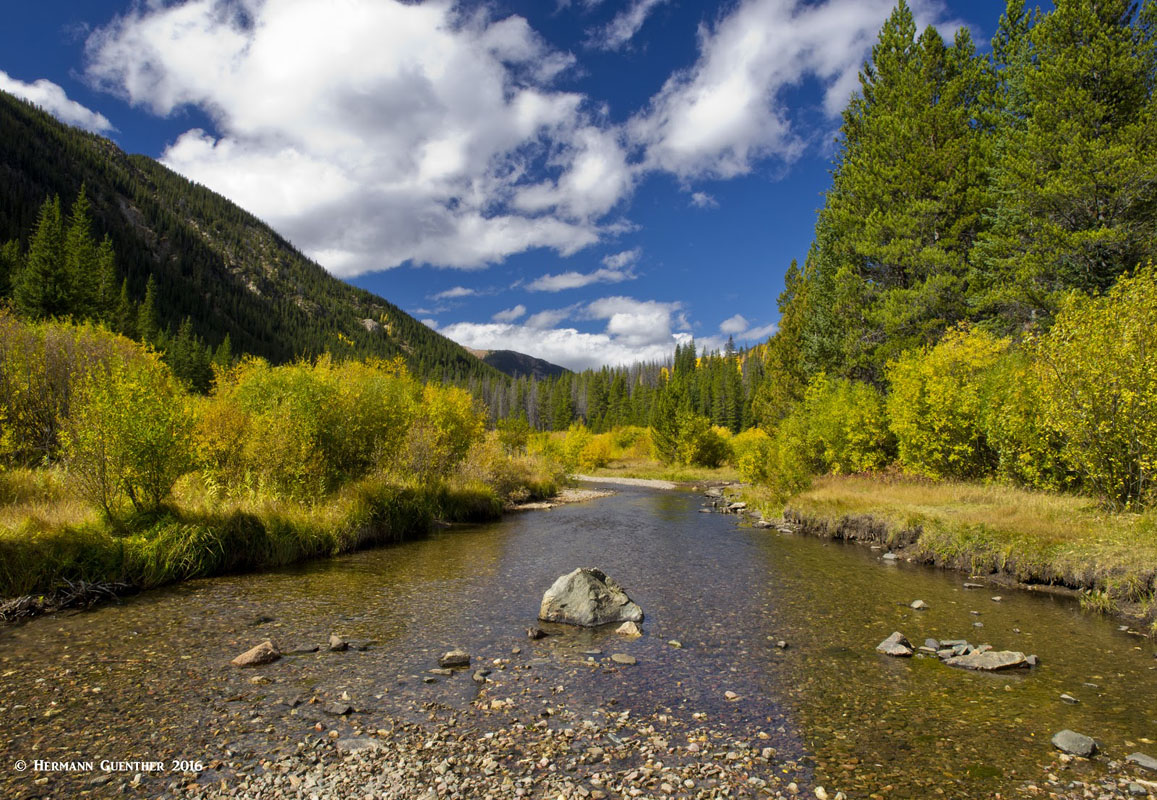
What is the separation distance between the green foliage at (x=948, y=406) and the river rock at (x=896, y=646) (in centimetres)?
1742

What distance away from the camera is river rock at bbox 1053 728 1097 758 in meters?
7.14

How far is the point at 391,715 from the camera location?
8.06 metres

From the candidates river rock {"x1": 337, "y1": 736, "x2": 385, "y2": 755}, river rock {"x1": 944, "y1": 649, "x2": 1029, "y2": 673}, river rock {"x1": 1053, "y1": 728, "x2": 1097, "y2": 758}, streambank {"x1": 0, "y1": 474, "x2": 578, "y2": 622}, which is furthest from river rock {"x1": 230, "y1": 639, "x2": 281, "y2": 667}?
river rock {"x1": 944, "y1": 649, "x2": 1029, "y2": 673}

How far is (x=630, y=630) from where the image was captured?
12.2 metres

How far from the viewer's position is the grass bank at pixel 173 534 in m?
13.0

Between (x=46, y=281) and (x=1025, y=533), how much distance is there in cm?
7803

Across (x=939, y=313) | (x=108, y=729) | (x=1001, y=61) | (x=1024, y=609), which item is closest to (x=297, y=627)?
(x=108, y=729)

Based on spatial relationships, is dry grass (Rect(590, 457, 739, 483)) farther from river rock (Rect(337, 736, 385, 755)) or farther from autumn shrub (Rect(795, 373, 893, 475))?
river rock (Rect(337, 736, 385, 755))

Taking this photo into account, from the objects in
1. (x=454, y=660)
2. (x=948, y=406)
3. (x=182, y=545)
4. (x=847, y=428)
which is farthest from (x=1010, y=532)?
(x=182, y=545)

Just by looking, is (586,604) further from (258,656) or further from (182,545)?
(182,545)

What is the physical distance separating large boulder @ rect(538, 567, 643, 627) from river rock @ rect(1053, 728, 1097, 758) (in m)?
7.54

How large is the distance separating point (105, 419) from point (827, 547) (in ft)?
82.7

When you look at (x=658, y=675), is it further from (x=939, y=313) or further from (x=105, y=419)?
(x=939, y=313)

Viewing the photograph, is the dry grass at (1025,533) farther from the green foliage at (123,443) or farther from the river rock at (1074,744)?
the green foliage at (123,443)
